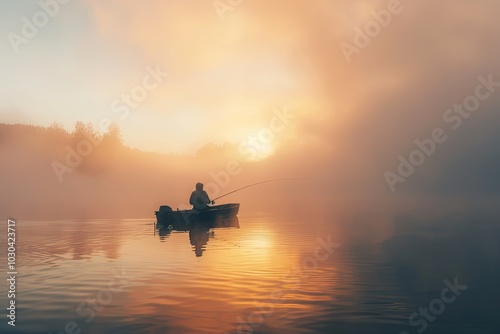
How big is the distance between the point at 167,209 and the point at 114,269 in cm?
2295

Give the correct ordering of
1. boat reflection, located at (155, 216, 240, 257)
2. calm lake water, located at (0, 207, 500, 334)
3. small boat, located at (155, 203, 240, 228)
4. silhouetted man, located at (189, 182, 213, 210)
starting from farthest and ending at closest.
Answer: small boat, located at (155, 203, 240, 228)
silhouetted man, located at (189, 182, 213, 210)
boat reflection, located at (155, 216, 240, 257)
calm lake water, located at (0, 207, 500, 334)

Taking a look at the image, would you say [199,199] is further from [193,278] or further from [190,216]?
[193,278]

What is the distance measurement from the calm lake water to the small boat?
33.9 feet

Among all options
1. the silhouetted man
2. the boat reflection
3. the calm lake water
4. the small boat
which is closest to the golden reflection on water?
the calm lake water

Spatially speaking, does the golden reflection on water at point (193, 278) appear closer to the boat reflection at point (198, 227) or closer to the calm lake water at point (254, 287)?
the calm lake water at point (254, 287)

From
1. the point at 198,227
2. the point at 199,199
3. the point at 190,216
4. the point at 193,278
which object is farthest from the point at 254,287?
the point at 198,227

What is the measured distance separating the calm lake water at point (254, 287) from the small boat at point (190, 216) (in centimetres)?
1033

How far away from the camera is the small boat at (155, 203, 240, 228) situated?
47.7 metres

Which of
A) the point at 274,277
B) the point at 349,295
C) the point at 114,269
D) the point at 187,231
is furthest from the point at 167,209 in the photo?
the point at 349,295

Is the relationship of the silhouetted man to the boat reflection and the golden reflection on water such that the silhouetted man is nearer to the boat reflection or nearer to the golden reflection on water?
the boat reflection

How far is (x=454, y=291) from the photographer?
2020cm

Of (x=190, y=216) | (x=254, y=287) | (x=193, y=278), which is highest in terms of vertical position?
(x=190, y=216)

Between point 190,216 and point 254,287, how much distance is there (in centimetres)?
2892

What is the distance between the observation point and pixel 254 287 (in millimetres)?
19906
